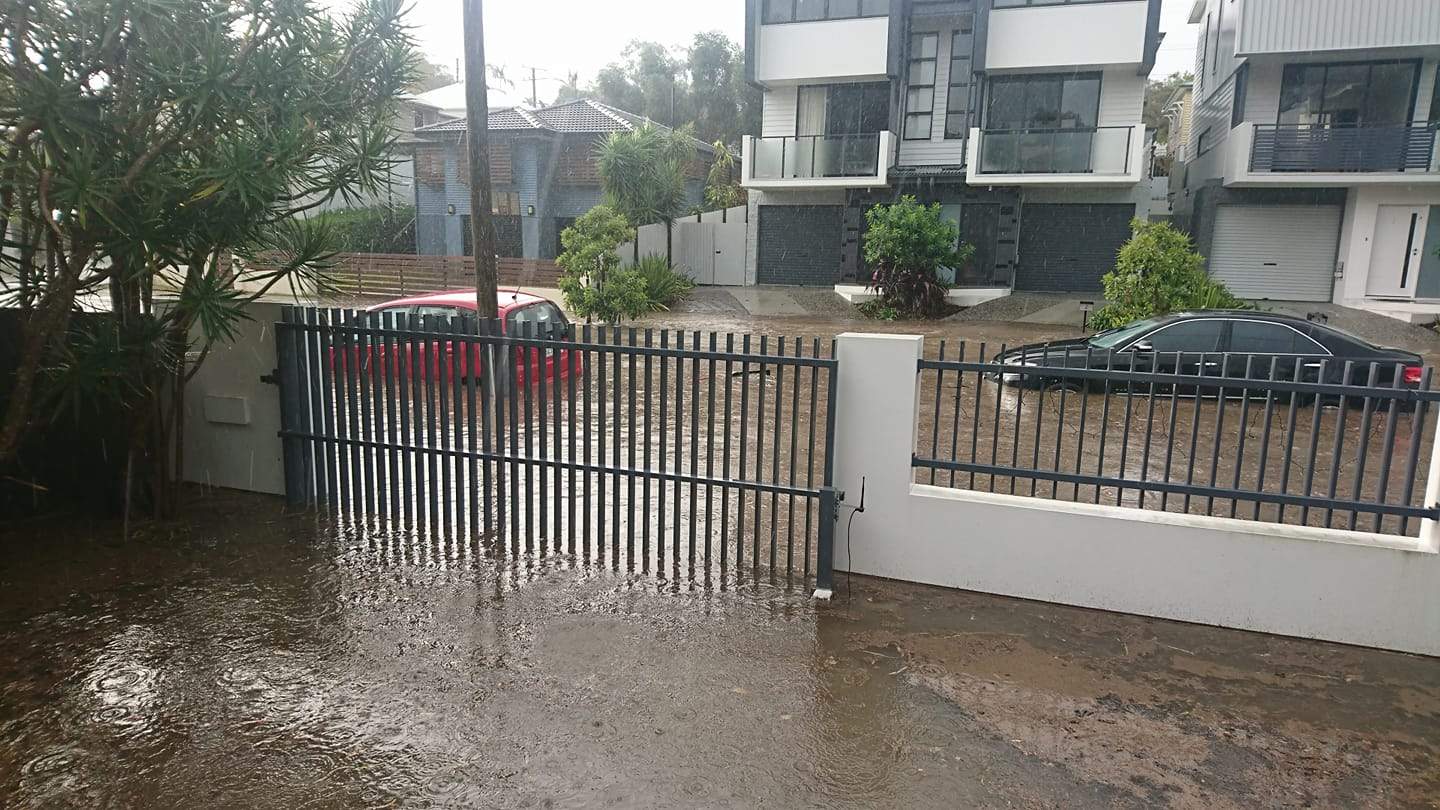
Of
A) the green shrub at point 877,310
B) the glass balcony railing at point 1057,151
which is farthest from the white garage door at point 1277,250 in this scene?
the green shrub at point 877,310

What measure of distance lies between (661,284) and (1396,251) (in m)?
16.7

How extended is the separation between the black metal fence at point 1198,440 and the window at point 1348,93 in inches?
449

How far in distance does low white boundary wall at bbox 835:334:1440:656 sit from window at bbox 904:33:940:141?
21.0 m

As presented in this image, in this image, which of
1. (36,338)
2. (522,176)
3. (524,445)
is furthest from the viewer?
(522,176)

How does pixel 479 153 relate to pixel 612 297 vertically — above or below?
above

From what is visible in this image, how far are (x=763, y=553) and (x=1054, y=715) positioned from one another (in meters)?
2.54

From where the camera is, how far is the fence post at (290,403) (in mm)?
7027

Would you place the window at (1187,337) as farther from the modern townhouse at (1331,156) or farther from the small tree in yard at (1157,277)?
the modern townhouse at (1331,156)

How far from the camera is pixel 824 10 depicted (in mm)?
24391

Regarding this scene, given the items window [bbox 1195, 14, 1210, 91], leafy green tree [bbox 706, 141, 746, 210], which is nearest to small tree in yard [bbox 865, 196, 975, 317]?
leafy green tree [bbox 706, 141, 746, 210]

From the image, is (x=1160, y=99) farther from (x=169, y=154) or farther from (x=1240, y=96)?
(x=169, y=154)

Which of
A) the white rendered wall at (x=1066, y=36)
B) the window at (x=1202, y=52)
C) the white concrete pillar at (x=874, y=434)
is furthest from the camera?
the window at (x=1202, y=52)

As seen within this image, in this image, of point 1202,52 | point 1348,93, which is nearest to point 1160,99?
point 1202,52

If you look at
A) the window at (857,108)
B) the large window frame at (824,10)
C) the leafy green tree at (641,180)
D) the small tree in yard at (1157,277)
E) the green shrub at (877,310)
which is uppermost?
the large window frame at (824,10)
